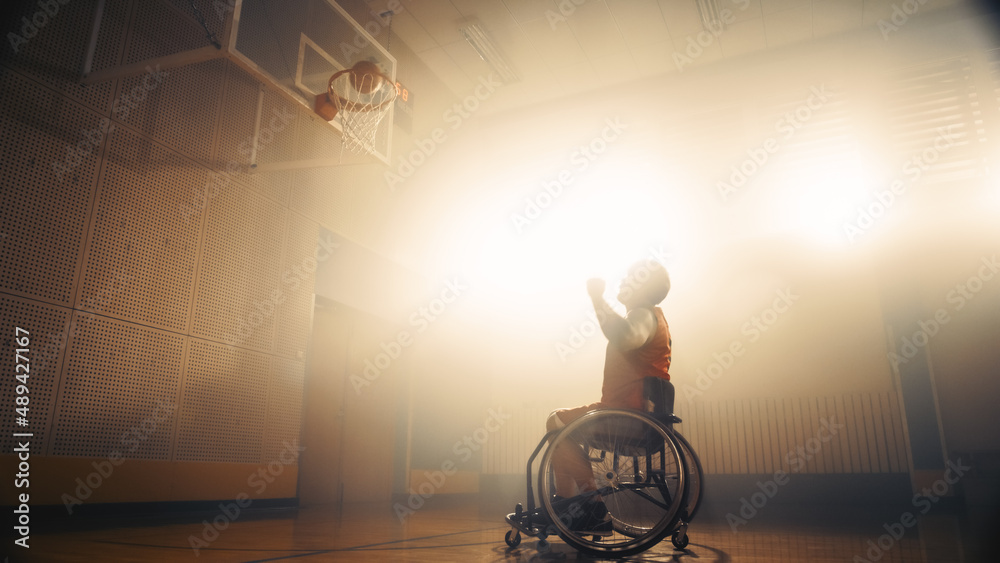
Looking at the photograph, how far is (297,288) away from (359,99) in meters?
1.52

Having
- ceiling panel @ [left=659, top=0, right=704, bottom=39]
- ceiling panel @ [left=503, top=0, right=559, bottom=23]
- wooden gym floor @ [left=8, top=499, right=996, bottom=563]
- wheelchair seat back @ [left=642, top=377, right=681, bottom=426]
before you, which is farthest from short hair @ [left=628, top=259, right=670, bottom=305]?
ceiling panel @ [left=659, top=0, right=704, bottom=39]

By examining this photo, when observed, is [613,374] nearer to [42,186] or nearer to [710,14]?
[42,186]

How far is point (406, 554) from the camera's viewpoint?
2.01m

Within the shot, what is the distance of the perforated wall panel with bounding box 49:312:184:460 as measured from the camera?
294 cm

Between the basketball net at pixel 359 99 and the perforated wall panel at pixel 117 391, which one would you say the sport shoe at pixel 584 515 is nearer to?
the perforated wall panel at pixel 117 391

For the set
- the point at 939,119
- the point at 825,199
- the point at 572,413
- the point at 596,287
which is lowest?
the point at 572,413

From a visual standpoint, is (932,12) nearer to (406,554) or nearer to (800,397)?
(800,397)

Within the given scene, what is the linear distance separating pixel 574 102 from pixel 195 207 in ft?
15.1

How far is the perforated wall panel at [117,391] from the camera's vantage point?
9.64 feet

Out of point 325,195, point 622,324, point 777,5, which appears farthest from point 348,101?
point 777,5

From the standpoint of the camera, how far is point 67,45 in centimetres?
305

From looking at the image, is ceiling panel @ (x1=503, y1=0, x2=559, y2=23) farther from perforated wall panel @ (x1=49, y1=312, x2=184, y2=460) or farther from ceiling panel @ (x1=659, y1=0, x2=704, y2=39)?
perforated wall panel @ (x1=49, y1=312, x2=184, y2=460)

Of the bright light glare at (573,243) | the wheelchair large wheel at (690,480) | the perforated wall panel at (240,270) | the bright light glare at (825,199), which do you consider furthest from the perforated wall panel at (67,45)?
the bright light glare at (825,199)

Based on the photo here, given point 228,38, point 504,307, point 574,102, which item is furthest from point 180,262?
point 574,102
